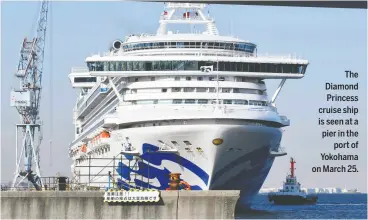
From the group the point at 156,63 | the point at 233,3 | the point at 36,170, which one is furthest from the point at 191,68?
the point at 233,3

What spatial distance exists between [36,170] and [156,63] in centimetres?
3341

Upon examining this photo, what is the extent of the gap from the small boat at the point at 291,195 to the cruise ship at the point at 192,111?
219ft

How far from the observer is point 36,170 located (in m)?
85.7

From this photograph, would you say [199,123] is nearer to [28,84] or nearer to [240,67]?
[240,67]

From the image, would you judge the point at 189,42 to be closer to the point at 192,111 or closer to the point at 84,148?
the point at 192,111

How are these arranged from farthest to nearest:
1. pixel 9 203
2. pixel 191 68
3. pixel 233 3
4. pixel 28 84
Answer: pixel 28 84, pixel 191 68, pixel 9 203, pixel 233 3

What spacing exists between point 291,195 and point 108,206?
4059 inches

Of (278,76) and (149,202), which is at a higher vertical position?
(278,76)

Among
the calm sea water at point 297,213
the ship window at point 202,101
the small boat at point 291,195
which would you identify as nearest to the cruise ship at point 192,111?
the ship window at point 202,101

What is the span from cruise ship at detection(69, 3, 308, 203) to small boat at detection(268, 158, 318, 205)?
66.8 metres

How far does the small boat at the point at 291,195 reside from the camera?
126 meters

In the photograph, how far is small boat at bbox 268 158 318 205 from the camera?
12650cm

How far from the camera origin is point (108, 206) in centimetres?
2689

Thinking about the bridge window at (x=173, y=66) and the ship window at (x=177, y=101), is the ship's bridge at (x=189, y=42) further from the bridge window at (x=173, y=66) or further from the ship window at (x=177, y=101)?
the ship window at (x=177, y=101)
